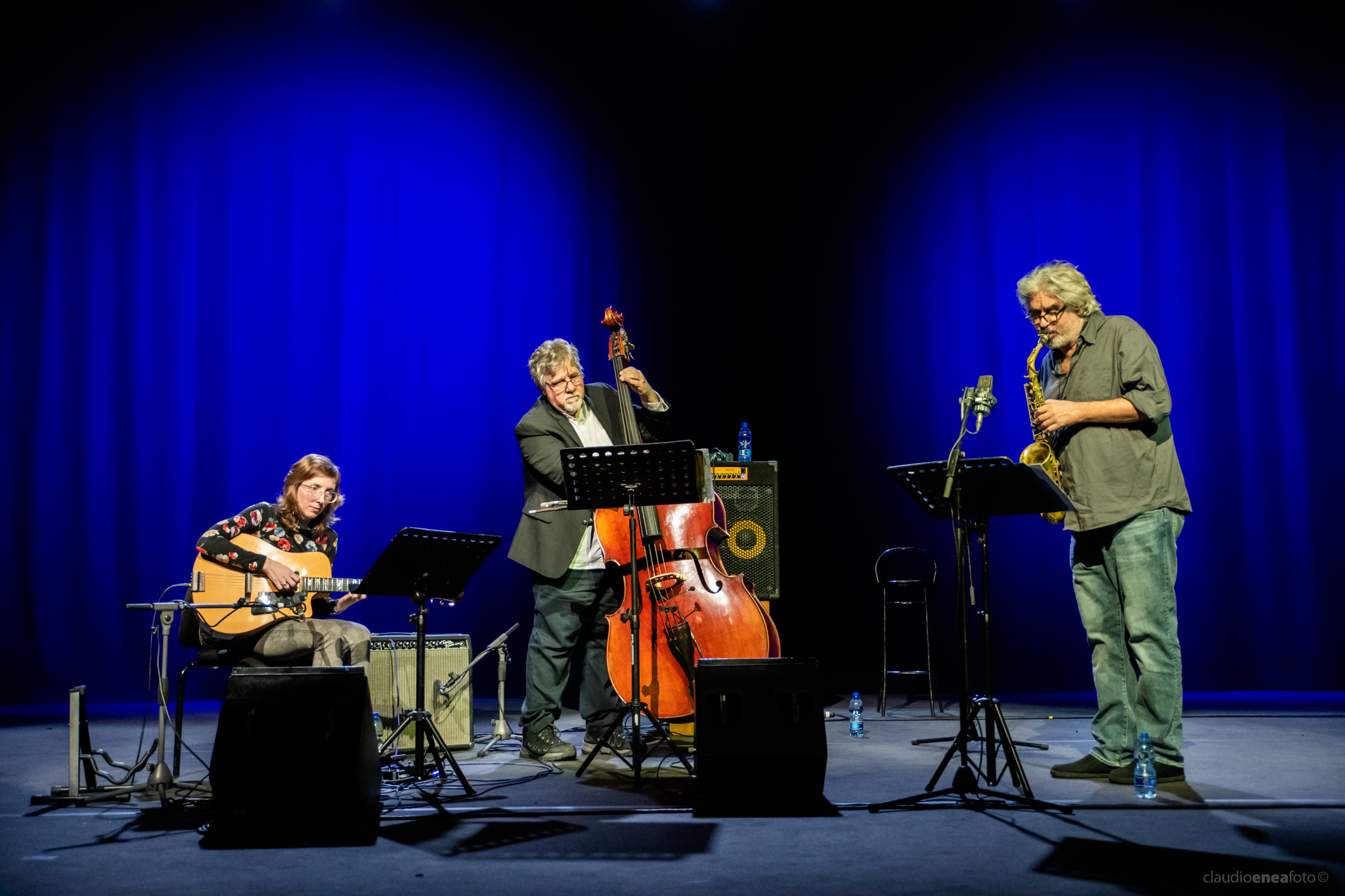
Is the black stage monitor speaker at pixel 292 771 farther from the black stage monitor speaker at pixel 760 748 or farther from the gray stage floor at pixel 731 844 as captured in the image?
the black stage monitor speaker at pixel 760 748

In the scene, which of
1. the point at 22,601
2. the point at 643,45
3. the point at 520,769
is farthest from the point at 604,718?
the point at 643,45

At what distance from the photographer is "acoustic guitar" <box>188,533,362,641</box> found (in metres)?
3.85

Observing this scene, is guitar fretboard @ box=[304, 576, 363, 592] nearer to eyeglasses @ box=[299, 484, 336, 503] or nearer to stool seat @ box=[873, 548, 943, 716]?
eyeglasses @ box=[299, 484, 336, 503]

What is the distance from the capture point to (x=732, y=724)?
3191mm

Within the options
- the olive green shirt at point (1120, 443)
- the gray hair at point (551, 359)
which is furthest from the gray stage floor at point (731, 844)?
the gray hair at point (551, 359)

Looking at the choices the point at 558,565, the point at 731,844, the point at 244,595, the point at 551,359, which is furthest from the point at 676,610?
the point at 244,595

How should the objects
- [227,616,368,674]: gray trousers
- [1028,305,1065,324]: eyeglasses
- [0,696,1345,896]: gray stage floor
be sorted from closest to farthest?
[0,696,1345,896]: gray stage floor < [1028,305,1065,324]: eyeglasses < [227,616,368,674]: gray trousers

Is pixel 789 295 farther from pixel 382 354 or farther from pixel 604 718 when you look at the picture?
pixel 604 718

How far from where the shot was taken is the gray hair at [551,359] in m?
4.36

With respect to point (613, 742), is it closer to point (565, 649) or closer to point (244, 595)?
point (565, 649)

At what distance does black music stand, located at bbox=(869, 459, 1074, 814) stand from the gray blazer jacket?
1.45 metres

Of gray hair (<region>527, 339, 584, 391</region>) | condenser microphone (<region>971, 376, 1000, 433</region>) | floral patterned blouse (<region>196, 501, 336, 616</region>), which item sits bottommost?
floral patterned blouse (<region>196, 501, 336, 616</region>)

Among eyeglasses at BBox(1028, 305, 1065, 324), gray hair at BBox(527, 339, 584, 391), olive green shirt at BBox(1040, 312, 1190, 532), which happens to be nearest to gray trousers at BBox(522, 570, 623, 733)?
gray hair at BBox(527, 339, 584, 391)

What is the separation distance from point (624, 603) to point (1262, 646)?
173 inches
